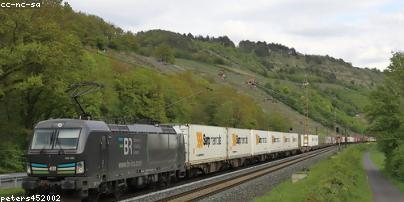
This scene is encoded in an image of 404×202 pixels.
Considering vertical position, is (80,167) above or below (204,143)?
below

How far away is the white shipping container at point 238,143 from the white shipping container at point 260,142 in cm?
188

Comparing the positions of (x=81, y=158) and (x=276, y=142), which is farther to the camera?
(x=276, y=142)

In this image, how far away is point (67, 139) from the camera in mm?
22391

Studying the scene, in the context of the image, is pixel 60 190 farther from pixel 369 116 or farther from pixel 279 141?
pixel 279 141

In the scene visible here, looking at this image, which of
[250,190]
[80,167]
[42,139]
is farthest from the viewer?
[250,190]

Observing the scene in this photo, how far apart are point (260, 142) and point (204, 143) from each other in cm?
2330

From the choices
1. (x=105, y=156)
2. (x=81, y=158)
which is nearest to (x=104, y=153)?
(x=105, y=156)

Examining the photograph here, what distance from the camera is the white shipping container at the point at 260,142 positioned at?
60.0 m

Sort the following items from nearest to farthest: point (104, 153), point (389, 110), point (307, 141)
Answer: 1. point (104, 153)
2. point (389, 110)
3. point (307, 141)

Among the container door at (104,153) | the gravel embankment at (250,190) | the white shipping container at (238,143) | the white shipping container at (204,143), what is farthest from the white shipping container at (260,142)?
the container door at (104,153)

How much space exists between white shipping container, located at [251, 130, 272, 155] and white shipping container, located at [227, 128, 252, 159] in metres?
1.88

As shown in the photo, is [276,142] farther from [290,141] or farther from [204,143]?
[204,143]

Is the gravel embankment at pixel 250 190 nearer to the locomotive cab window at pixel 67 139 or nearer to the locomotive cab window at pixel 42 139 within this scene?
the locomotive cab window at pixel 67 139

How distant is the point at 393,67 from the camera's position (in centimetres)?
5844
